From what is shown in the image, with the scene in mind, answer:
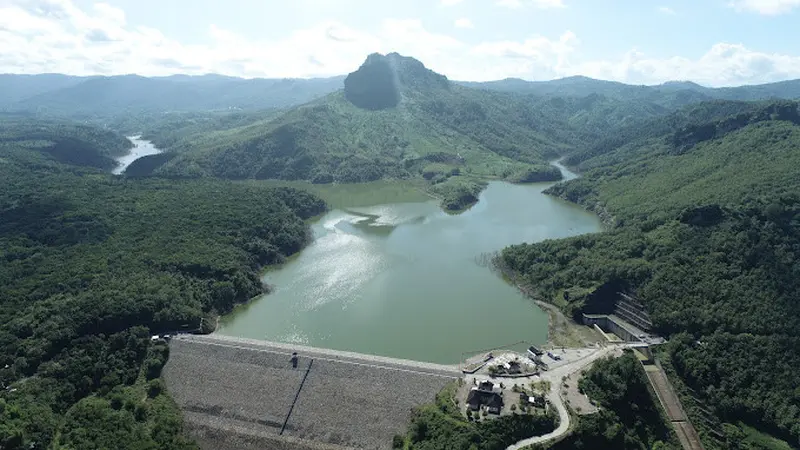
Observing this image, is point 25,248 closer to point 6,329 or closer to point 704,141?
point 6,329

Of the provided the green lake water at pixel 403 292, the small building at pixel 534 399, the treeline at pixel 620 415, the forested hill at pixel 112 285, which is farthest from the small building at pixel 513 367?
the forested hill at pixel 112 285


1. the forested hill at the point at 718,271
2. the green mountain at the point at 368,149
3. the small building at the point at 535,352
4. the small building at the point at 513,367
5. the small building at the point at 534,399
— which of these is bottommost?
the green mountain at the point at 368,149

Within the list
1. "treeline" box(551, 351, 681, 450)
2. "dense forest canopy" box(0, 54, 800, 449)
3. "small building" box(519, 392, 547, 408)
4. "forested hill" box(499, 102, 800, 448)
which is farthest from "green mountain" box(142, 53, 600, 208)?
"small building" box(519, 392, 547, 408)

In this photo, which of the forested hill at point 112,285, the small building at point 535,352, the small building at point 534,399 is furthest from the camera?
the small building at point 535,352

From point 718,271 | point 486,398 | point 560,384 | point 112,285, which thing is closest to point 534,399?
point 486,398

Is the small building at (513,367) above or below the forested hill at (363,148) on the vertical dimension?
above

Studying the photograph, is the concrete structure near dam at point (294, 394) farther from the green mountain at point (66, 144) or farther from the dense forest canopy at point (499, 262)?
the green mountain at point (66, 144)

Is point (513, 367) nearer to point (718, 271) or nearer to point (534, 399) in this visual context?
point (534, 399)
